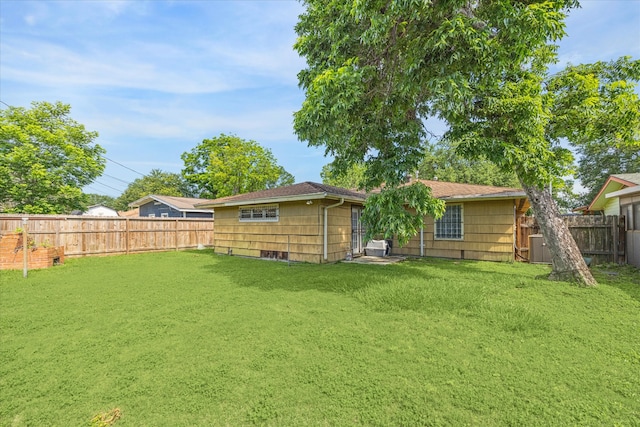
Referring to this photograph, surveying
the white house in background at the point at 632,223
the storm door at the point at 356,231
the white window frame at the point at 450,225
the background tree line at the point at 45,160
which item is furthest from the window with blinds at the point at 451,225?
the background tree line at the point at 45,160

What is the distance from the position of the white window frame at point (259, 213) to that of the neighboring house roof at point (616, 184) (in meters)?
11.5

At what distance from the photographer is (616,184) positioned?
38.8 ft

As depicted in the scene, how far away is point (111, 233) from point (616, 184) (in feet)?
69.7

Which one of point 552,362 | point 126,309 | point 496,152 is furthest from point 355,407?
point 496,152

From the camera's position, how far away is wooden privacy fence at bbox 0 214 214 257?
1022 cm

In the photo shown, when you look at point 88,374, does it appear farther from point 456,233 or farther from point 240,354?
point 456,233

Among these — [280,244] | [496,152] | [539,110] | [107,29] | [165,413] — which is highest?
[107,29]

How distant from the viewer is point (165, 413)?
7.07ft

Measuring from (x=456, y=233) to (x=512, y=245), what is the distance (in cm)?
171

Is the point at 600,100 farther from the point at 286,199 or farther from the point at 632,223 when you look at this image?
the point at 286,199

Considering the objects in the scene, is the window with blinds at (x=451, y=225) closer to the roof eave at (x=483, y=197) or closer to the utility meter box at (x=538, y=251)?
the roof eave at (x=483, y=197)

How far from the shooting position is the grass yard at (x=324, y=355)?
2.16 m

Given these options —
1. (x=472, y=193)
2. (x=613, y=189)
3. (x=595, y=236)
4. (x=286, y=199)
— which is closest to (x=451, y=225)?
(x=472, y=193)

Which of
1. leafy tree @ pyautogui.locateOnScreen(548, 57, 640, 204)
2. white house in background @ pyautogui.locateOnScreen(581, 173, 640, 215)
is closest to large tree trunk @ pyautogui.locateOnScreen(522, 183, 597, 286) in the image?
leafy tree @ pyautogui.locateOnScreen(548, 57, 640, 204)
